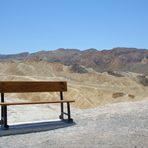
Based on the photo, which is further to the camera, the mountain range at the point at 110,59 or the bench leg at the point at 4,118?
the mountain range at the point at 110,59

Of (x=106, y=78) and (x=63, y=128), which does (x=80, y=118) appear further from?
(x=106, y=78)

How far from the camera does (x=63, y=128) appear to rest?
934 centimetres

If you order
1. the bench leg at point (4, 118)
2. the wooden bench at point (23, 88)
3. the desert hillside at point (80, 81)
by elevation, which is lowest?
the desert hillside at point (80, 81)

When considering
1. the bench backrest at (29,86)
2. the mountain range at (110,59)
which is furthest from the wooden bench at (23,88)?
the mountain range at (110,59)

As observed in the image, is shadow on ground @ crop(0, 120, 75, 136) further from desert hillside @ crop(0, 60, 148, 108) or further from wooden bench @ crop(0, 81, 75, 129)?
desert hillside @ crop(0, 60, 148, 108)

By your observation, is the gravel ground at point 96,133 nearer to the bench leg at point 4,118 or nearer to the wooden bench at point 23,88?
the bench leg at point 4,118

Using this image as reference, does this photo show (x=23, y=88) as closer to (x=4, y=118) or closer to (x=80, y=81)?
→ (x=4, y=118)

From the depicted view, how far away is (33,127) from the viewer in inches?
358

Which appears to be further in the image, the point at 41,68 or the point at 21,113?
the point at 41,68

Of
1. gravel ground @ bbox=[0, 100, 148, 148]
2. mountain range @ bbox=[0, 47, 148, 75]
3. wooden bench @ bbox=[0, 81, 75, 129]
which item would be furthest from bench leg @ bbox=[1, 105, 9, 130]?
mountain range @ bbox=[0, 47, 148, 75]

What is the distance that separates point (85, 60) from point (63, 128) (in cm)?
13358

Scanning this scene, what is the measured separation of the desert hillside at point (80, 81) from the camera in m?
44.9

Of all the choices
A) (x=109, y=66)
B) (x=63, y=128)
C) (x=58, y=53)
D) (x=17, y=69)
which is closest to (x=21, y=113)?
(x=63, y=128)

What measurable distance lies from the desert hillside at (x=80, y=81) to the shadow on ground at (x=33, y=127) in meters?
31.4
